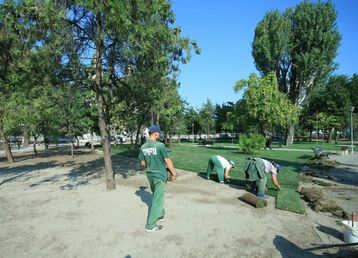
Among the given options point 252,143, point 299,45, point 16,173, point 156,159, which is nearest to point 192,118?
point 299,45

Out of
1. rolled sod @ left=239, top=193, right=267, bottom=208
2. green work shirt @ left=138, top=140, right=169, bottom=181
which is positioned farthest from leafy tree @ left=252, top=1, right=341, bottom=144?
green work shirt @ left=138, top=140, right=169, bottom=181

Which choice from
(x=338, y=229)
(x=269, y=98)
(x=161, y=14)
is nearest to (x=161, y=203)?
(x=338, y=229)

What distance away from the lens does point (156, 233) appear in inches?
167

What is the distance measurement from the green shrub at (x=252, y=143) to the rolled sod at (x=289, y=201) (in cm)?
1209

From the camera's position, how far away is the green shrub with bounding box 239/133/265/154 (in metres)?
19.1

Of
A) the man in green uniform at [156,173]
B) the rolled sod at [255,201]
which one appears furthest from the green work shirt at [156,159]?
the rolled sod at [255,201]

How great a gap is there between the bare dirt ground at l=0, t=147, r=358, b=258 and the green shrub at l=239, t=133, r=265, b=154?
12.7 metres

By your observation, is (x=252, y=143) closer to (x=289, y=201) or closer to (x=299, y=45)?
(x=289, y=201)

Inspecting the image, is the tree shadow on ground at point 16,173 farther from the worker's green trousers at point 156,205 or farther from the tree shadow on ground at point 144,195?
the worker's green trousers at point 156,205

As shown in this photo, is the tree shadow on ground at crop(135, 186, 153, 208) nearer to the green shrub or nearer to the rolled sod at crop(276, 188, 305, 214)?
the rolled sod at crop(276, 188, 305, 214)

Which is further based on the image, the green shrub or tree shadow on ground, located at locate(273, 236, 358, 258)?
the green shrub

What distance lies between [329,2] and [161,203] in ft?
135

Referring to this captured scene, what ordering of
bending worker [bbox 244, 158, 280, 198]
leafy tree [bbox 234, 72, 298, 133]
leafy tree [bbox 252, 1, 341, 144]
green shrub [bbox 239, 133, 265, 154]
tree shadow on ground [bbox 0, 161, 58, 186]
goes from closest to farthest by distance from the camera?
bending worker [bbox 244, 158, 280, 198]
tree shadow on ground [bbox 0, 161, 58, 186]
green shrub [bbox 239, 133, 265, 154]
leafy tree [bbox 234, 72, 298, 133]
leafy tree [bbox 252, 1, 341, 144]

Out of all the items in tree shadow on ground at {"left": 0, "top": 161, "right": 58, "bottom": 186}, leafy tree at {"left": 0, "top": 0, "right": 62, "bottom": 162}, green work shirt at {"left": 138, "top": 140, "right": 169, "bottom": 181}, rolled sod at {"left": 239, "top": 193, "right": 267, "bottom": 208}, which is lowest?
tree shadow on ground at {"left": 0, "top": 161, "right": 58, "bottom": 186}
